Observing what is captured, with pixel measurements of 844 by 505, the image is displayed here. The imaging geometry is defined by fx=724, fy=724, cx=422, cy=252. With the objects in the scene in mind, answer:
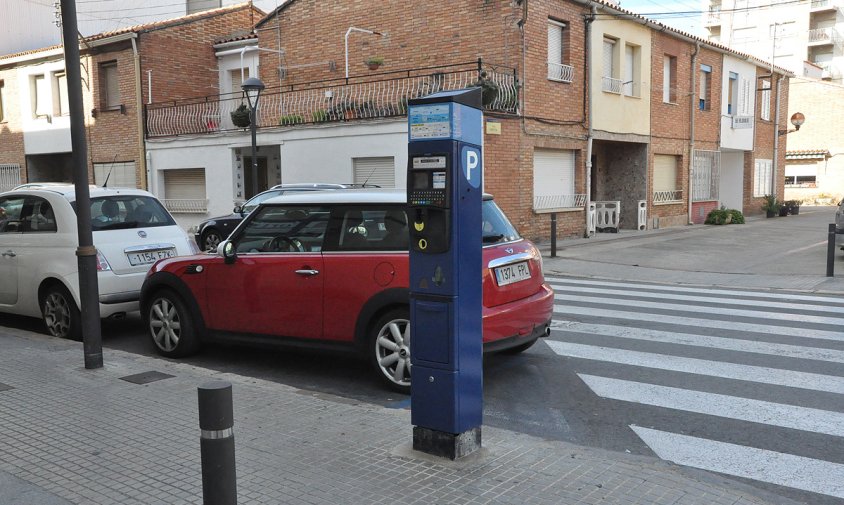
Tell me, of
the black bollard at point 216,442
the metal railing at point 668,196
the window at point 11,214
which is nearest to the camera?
the black bollard at point 216,442

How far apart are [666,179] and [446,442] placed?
23.3 meters

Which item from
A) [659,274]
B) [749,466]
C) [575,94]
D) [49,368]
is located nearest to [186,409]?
[49,368]

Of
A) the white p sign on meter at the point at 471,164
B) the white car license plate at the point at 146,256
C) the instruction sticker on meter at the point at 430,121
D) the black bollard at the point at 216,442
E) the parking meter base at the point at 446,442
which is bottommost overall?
the parking meter base at the point at 446,442

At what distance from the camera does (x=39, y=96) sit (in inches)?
1072

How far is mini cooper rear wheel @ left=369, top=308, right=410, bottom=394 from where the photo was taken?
5.83 metres

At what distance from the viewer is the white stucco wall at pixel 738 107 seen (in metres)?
28.5

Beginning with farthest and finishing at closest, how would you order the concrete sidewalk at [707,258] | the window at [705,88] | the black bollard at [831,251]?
the window at [705,88] < the concrete sidewalk at [707,258] < the black bollard at [831,251]

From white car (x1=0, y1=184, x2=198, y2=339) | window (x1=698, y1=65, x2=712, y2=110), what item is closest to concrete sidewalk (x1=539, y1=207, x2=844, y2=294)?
window (x1=698, y1=65, x2=712, y2=110)

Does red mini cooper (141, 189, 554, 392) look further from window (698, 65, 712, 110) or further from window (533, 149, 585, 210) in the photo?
window (698, 65, 712, 110)

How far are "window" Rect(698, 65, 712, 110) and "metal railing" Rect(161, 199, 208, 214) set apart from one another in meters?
18.2

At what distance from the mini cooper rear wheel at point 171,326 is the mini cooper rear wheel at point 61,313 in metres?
1.08

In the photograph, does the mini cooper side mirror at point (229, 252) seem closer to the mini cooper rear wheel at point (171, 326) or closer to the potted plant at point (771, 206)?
the mini cooper rear wheel at point (171, 326)

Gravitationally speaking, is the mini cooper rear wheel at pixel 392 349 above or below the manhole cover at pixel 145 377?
above

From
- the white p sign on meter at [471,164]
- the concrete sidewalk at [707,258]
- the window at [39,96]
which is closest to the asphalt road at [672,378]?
the white p sign on meter at [471,164]
